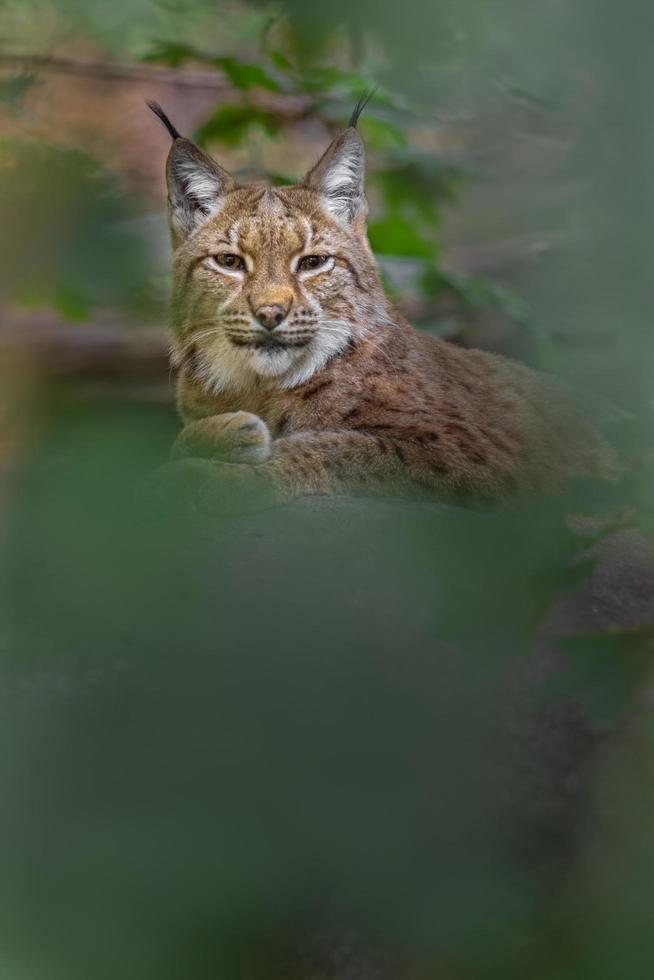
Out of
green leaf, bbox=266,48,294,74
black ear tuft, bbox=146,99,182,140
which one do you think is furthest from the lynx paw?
green leaf, bbox=266,48,294,74

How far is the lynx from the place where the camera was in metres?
3.54

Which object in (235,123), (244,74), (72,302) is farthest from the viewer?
(235,123)

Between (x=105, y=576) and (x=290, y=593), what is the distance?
7.2 inches

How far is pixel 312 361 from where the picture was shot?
3771mm

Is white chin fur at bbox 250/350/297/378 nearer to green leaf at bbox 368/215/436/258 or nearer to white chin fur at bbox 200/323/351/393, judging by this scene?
white chin fur at bbox 200/323/351/393

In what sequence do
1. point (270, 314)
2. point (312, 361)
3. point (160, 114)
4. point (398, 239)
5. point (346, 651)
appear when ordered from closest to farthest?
point (346, 651), point (160, 114), point (270, 314), point (312, 361), point (398, 239)

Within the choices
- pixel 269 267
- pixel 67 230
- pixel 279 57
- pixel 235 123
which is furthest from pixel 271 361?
pixel 67 230

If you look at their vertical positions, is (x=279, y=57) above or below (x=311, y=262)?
below

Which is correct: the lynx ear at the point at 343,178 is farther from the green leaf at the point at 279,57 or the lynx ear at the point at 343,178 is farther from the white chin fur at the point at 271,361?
the green leaf at the point at 279,57

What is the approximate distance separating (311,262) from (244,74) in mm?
819

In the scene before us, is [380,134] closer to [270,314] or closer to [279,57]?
[270,314]

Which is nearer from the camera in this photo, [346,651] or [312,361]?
[346,651]

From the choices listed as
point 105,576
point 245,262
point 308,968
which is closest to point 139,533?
point 105,576

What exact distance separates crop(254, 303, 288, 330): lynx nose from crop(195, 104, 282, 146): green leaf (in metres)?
0.93
